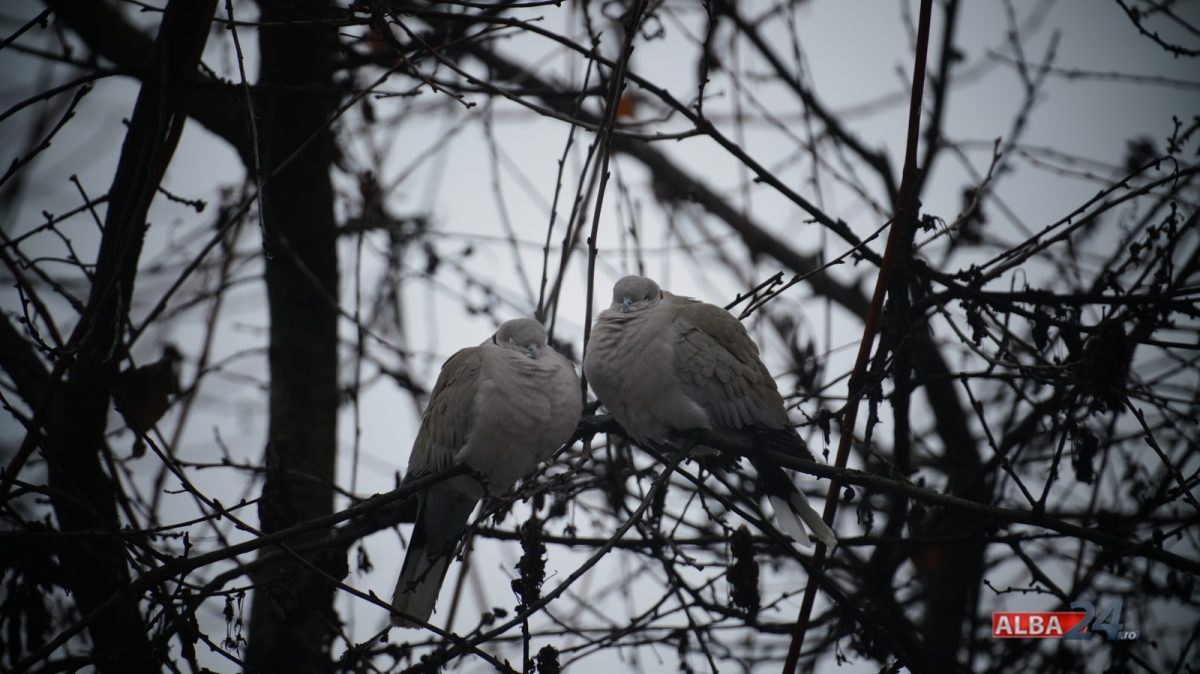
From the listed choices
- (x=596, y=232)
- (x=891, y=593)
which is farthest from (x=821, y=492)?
(x=596, y=232)

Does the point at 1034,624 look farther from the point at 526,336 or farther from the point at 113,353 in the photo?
the point at 113,353

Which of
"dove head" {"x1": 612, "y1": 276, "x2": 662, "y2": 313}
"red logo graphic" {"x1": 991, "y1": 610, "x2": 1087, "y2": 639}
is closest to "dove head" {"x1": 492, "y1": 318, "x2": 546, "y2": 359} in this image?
"dove head" {"x1": 612, "y1": 276, "x2": 662, "y2": 313}

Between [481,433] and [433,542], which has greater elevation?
[481,433]

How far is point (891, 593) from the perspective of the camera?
13.0ft

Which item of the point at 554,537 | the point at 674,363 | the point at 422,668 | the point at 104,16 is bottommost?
the point at 422,668

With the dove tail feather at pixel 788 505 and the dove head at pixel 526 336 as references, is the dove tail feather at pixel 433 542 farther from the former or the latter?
the dove tail feather at pixel 788 505

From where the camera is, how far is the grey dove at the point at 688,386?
10.9ft

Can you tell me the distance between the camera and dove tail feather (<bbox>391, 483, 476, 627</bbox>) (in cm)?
331

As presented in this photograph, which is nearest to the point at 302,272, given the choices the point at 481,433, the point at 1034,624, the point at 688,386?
the point at 481,433

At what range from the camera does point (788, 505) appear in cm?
326

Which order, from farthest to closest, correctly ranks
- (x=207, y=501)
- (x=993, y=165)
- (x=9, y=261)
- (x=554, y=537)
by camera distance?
1. (x=554, y=537)
2. (x=993, y=165)
3. (x=9, y=261)
4. (x=207, y=501)

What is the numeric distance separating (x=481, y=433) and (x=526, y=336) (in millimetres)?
481

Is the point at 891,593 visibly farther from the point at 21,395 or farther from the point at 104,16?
the point at 104,16

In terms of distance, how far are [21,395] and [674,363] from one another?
2577 millimetres
